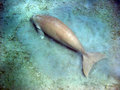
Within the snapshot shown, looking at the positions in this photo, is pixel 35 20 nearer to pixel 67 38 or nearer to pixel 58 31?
pixel 58 31

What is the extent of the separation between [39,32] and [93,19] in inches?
43.3

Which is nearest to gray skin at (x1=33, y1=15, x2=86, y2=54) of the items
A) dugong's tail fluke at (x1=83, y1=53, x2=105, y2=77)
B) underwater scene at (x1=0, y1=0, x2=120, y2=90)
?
underwater scene at (x1=0, y1=0, x2=120, y2=90)

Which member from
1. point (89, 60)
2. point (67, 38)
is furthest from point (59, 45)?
point (89, 60)

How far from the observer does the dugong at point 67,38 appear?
8.55 ft

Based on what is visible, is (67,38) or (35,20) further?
(35,20)

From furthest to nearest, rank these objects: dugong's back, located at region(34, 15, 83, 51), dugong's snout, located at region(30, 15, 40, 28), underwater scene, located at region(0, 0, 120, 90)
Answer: dugong's snout, located at region(30, 15, 40, 28), dugong's back, located at region(34, 15, 83, 51), underwater scene, located at region(0, 0, 120, 90)

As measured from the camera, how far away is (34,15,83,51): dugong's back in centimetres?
265

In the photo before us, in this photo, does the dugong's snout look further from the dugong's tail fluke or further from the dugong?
the dugong's tail fluke

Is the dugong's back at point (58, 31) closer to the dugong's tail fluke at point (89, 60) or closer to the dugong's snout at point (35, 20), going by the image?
the dugong's snout at point (35, 20)

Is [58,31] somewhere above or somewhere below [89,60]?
above

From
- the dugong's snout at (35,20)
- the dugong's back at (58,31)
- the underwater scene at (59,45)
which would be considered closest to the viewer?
the underwater scene at (59,45)

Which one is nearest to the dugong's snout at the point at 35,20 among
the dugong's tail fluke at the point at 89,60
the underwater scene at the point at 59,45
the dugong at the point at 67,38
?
the underwater scene at the point at 59,45

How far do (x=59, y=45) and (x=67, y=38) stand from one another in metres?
0.24

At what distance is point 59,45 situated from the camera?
9.24 ft
